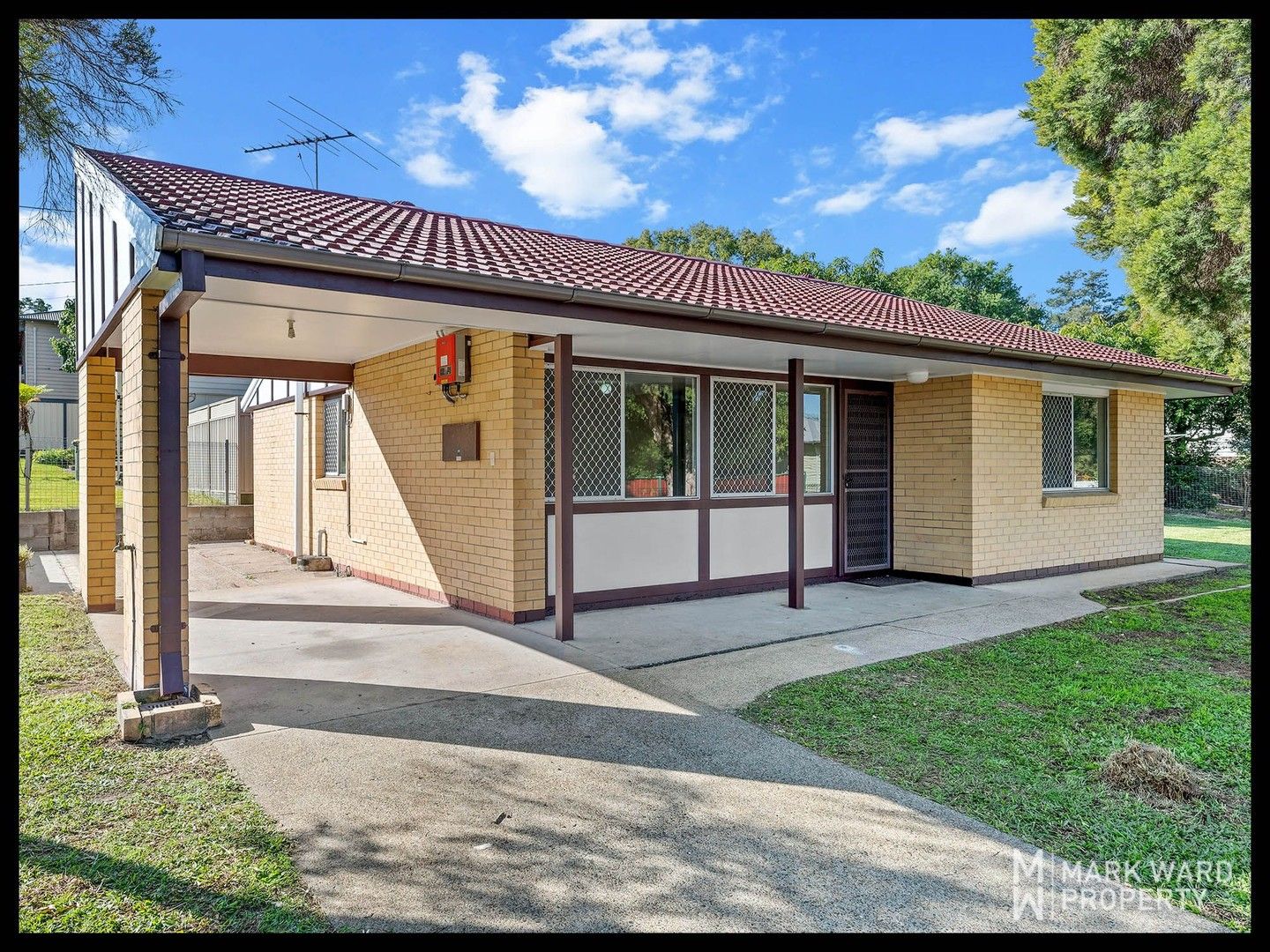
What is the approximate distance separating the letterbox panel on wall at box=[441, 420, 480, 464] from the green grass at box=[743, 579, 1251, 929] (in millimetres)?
3588

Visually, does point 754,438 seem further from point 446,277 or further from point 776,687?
point 446,277

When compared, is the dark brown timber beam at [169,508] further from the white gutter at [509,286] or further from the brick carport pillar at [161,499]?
the white gutter at [509,286]

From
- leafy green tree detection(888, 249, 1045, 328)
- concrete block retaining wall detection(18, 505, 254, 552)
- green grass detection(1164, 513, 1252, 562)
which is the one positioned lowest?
green grass detection(1164, 513, 1252, 562)

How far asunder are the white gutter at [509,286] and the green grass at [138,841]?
2.36 meters

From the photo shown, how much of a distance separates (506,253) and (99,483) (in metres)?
4.45

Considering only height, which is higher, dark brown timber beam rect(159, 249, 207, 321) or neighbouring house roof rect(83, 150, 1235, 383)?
neighbouring house roof rect(83, 150, 1235, 383)

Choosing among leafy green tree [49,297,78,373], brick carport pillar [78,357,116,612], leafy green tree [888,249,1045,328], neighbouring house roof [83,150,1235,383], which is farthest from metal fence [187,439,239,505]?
leafy green tree [888,249,1045,328]

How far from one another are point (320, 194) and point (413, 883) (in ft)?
23.3

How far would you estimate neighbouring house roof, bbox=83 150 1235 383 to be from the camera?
4691mm

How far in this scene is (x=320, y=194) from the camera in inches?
311

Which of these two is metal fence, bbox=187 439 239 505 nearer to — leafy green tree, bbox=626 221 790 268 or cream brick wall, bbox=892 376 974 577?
cream brick wall, bbox=892 376 974 577

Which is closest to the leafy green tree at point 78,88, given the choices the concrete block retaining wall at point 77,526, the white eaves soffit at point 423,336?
the white eaves soffit at point 423,336

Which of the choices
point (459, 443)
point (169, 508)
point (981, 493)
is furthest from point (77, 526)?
point (981, 493)
